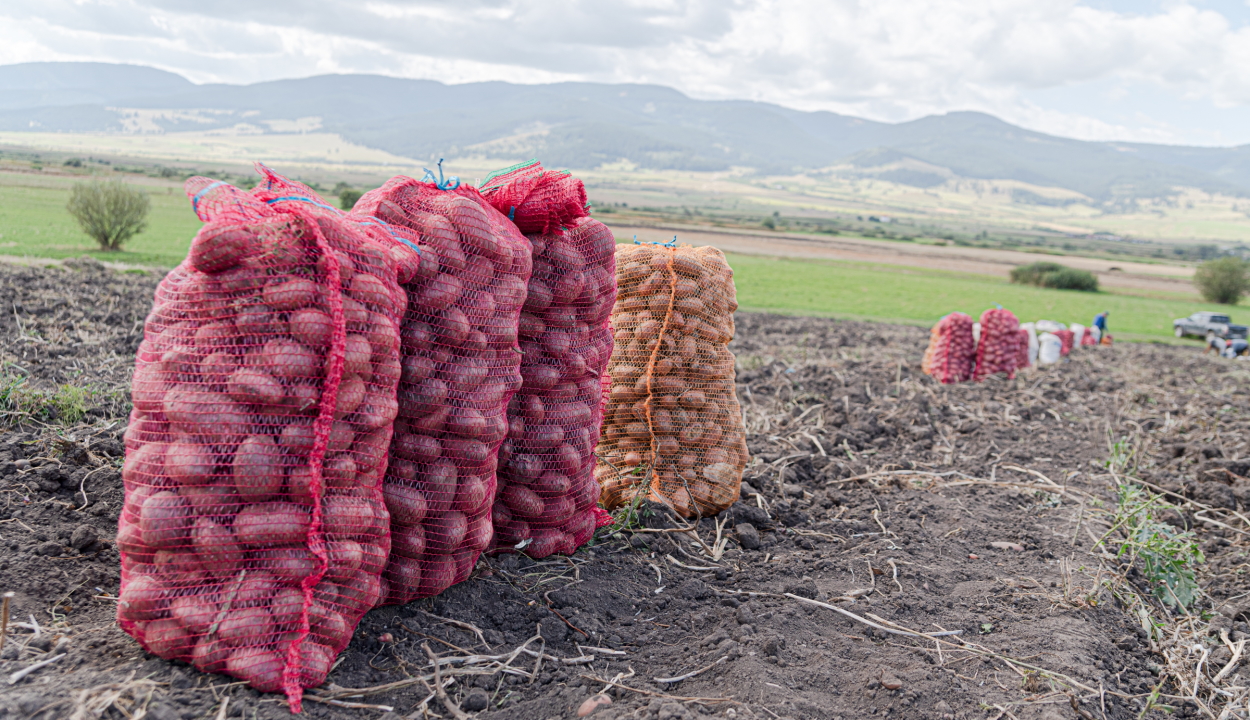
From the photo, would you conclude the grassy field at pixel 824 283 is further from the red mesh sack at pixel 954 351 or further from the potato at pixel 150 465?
the potato at pixel 150 465

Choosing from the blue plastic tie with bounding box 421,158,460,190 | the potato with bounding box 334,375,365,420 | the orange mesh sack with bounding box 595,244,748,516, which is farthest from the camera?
the orange mesh sack with bounding box 595,244,748,516

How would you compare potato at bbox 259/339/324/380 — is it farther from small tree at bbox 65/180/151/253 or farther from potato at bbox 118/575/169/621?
small tree at bbox 65/180/151/253

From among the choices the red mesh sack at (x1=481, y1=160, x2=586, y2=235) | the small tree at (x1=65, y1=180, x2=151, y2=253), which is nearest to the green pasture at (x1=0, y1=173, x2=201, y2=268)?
the small tree at (x1=65, y1=180, x2=151, y2=253)

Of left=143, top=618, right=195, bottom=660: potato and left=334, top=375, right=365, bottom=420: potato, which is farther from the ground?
left=334, top=375, right=365, bottom=420: potato

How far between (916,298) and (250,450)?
28.7m

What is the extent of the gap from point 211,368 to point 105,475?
1.93 m

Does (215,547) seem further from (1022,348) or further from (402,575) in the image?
(1022,348)

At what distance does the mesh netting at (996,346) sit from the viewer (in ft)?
33.0

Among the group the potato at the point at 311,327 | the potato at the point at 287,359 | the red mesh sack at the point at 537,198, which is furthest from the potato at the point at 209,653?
the red mesh sack at the point at 537,198

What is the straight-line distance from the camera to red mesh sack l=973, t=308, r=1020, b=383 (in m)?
10.1

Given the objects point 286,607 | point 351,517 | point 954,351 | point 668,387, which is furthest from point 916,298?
point 286,607

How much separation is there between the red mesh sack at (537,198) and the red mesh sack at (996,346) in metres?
8.11

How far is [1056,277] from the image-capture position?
39.4 metres

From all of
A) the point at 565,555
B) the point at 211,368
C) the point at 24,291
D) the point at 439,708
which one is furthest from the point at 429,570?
the point at 24,291
